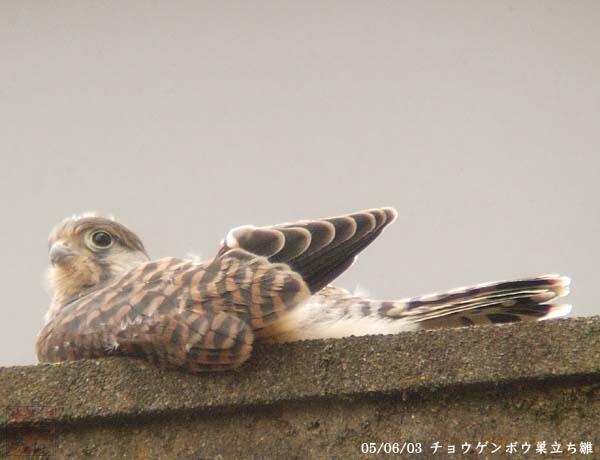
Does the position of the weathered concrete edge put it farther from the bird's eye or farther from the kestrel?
the bird's eye

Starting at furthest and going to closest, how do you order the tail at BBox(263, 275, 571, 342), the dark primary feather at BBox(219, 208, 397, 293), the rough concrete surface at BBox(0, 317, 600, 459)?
1. the tail at BBox(263, 275, 571, 342)
2. the dark primary feather at BBox(219, 208, 397, 293)
3. the rough concrete surface at BBox(0, 317, 600, 459)

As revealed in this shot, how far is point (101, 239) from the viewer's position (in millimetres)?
3160

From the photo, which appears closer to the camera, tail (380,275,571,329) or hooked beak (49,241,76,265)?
tail (380,275,571,329)

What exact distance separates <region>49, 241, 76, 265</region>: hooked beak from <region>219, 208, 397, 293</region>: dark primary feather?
110 centimetres

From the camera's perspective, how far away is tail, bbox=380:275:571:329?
2334mm

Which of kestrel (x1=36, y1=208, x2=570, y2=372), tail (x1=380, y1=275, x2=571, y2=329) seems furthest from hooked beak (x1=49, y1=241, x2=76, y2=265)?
tail (x1=380, y1=275, x2=571, y2=329)

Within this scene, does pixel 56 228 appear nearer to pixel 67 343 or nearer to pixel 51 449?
pixel 67 343

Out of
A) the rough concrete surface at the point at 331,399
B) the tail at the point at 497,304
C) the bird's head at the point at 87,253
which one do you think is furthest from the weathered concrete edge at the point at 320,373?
the bird's head at the point at 87,253

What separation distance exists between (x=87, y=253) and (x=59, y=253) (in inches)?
4.2

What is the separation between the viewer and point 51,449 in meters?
1.93

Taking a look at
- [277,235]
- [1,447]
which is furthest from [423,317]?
[1,447]

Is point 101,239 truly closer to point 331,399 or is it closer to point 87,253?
point 87,253

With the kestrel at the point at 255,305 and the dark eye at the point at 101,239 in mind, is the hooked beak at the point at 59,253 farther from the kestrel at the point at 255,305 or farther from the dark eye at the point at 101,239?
the kestrel at the point at 255,305

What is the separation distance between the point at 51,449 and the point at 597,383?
1.22 meters
